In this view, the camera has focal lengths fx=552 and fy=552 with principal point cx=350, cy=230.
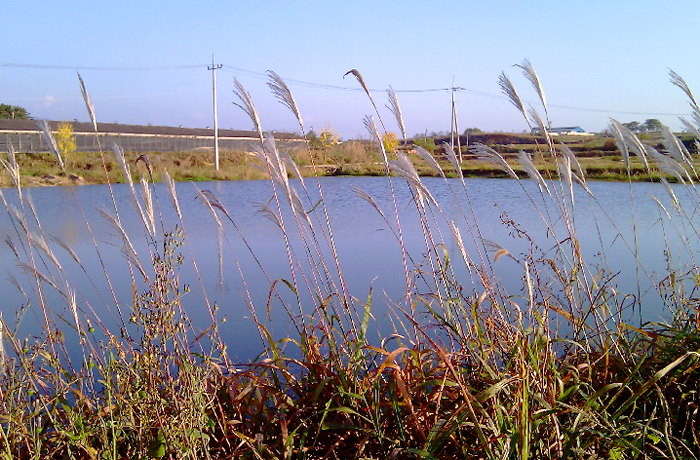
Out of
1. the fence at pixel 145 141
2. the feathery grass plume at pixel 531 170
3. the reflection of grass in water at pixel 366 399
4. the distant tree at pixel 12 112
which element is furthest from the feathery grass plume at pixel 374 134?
the distant tree at pixel 12 112

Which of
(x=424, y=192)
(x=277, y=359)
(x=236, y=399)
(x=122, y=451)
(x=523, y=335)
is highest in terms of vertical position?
(x=424, y=192)

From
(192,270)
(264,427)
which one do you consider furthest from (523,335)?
(192,270)

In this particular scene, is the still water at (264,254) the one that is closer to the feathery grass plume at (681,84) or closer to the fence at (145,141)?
the feathery grass plume at (681,84)

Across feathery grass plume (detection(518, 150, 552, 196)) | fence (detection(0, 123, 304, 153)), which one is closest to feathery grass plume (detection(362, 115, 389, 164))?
feathery grass plume (detection(518, 150, 552, 196))

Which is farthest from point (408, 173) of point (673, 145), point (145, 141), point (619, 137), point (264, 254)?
point (145, 141)

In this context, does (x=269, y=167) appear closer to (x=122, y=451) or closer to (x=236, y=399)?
(x=236, y=399)

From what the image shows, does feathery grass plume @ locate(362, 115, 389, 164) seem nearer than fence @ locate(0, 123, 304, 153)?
Yes

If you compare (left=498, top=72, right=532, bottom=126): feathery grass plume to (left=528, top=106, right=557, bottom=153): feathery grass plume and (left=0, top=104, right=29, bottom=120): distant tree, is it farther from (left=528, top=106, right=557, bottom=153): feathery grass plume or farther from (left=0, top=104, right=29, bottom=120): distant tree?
(left=0, top=104, right=29, bottom=120): distant tree

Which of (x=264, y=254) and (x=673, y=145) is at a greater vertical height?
(x=673, y=145)

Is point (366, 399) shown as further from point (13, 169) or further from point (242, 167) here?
point (242, 167)

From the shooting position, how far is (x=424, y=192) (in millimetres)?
1706

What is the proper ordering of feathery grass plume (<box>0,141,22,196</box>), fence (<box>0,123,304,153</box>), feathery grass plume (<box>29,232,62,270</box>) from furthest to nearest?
1. fence (<box>0,123,304,153</box>)
2. feathery grass plume (<box>0,141,22,196</box>)
3. feathery grass plume (<box>29,232,62,270</box>)

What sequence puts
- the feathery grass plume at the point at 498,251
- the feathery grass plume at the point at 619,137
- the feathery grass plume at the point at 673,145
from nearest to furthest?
the feathery grass plume at the point at 498,251 < the feathery grass plume at the point at 619,137 < the feathery grass plume at the point at 673,145

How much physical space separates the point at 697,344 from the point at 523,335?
638 millimetres
